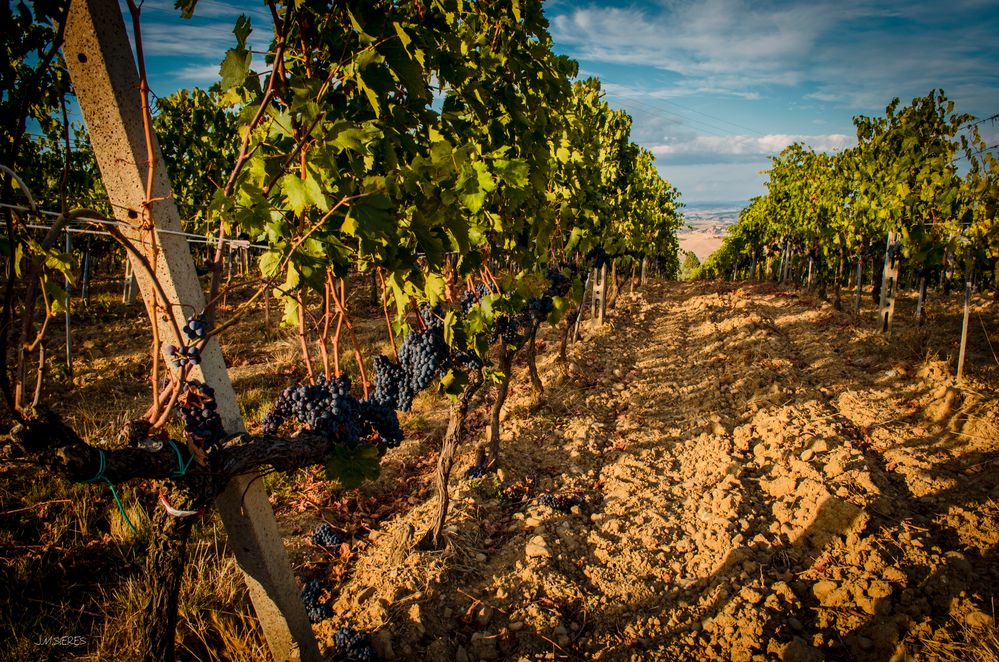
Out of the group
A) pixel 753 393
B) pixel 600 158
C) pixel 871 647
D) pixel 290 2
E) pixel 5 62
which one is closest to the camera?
pixel 5 62

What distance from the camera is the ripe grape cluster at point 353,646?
9.32ft

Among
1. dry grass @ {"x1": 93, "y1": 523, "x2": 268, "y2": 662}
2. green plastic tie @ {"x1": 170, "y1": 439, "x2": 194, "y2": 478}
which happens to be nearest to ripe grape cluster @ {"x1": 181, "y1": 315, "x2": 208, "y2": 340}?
green plastic tie @ {"x1": 170, "y1": 439, "x2": 194, "y2": 478}

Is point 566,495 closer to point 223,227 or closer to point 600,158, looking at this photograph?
point 223,227

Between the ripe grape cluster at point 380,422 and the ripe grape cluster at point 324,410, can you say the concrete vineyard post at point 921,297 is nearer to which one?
the ripe grape cluster at point 380,422

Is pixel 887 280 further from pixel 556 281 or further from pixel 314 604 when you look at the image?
pixel 314 604

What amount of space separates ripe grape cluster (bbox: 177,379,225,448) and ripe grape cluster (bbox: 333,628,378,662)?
1795 mm

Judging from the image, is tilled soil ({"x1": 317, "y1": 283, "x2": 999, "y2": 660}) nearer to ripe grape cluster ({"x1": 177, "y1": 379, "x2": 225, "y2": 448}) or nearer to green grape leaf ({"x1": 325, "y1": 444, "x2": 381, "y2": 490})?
green grape leaf ({"x1": 325, "y1": 444, "x2": 381, "y2": 490})

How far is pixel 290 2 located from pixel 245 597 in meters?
3.46

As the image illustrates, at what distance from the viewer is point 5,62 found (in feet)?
4.42

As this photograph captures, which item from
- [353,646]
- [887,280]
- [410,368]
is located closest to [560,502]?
[353,646]

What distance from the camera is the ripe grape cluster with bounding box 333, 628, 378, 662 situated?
112 inches

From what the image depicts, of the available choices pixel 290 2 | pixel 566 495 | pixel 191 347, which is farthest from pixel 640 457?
pixel 290 2

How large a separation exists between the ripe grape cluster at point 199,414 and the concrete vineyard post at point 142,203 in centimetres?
16

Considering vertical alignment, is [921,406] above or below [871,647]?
above
